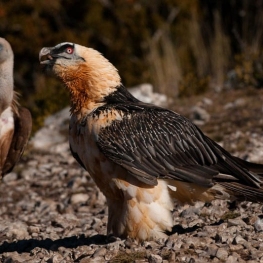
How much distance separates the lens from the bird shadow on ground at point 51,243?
7.94 m

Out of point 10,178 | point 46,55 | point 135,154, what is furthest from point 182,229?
point 10,178

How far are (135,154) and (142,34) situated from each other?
13.7 m

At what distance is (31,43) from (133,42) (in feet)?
9.02

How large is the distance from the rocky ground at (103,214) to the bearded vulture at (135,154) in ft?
0.93

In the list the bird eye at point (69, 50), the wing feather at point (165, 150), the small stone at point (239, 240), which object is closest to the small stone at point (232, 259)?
the small stone at point (239, 240)

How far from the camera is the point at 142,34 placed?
21.1 metres

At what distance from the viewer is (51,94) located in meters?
16.0

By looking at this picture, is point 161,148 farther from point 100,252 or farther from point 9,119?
point 9,119

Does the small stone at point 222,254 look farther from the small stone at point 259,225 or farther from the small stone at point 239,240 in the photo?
the small stone at point 259,225

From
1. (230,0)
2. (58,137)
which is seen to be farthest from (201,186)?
(230,0)

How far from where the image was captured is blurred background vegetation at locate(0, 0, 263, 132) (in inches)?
695

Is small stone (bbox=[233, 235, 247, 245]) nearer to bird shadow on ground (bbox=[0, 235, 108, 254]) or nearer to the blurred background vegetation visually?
bird shadow on ground (bbox=[0, 235, 108, 254])

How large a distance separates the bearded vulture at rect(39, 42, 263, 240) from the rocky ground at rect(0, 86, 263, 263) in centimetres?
28

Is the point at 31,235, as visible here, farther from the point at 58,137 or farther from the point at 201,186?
the point at 58,137
